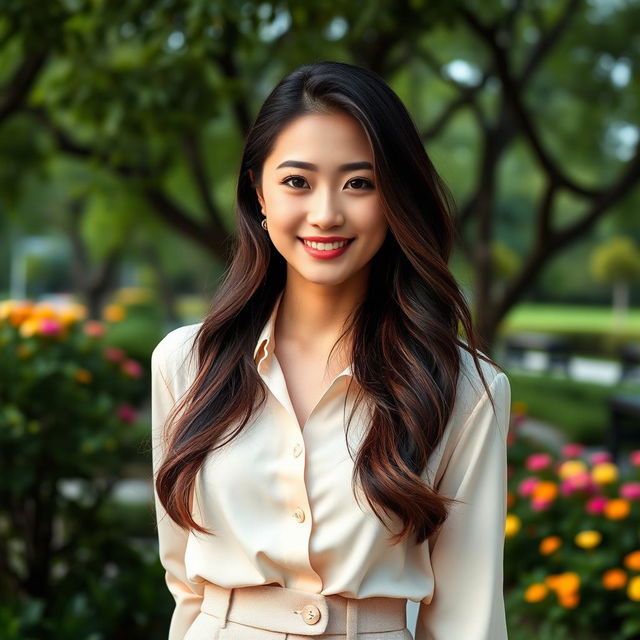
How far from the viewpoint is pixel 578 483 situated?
185 inches

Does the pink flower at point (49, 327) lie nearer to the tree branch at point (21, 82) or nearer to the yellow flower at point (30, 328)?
the yellow flower at point (30, 328)

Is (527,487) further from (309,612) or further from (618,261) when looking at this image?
(618,261)

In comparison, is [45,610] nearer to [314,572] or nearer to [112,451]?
[112,451]

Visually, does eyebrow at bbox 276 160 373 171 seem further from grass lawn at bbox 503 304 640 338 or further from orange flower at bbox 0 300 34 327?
grass lawn at bbox 503 304 640 338

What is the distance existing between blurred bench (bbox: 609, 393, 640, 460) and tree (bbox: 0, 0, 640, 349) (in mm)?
1211

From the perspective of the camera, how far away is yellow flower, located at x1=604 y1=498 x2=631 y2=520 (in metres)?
Answer: 4.37

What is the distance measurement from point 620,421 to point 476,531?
6073mm

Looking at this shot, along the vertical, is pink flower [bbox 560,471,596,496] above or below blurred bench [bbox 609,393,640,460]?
below

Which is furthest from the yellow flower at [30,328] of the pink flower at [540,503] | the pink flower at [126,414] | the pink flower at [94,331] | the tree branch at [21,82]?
the pink flower at [540,503]

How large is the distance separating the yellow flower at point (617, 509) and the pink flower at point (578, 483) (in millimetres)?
209

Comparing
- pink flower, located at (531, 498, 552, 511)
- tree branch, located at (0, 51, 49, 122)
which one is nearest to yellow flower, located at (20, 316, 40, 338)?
tree branch, located at (0, 51, 49, 122)

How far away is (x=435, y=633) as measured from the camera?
199 cm

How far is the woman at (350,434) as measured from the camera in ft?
6.28

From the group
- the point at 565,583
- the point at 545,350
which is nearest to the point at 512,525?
the point at 565,583
